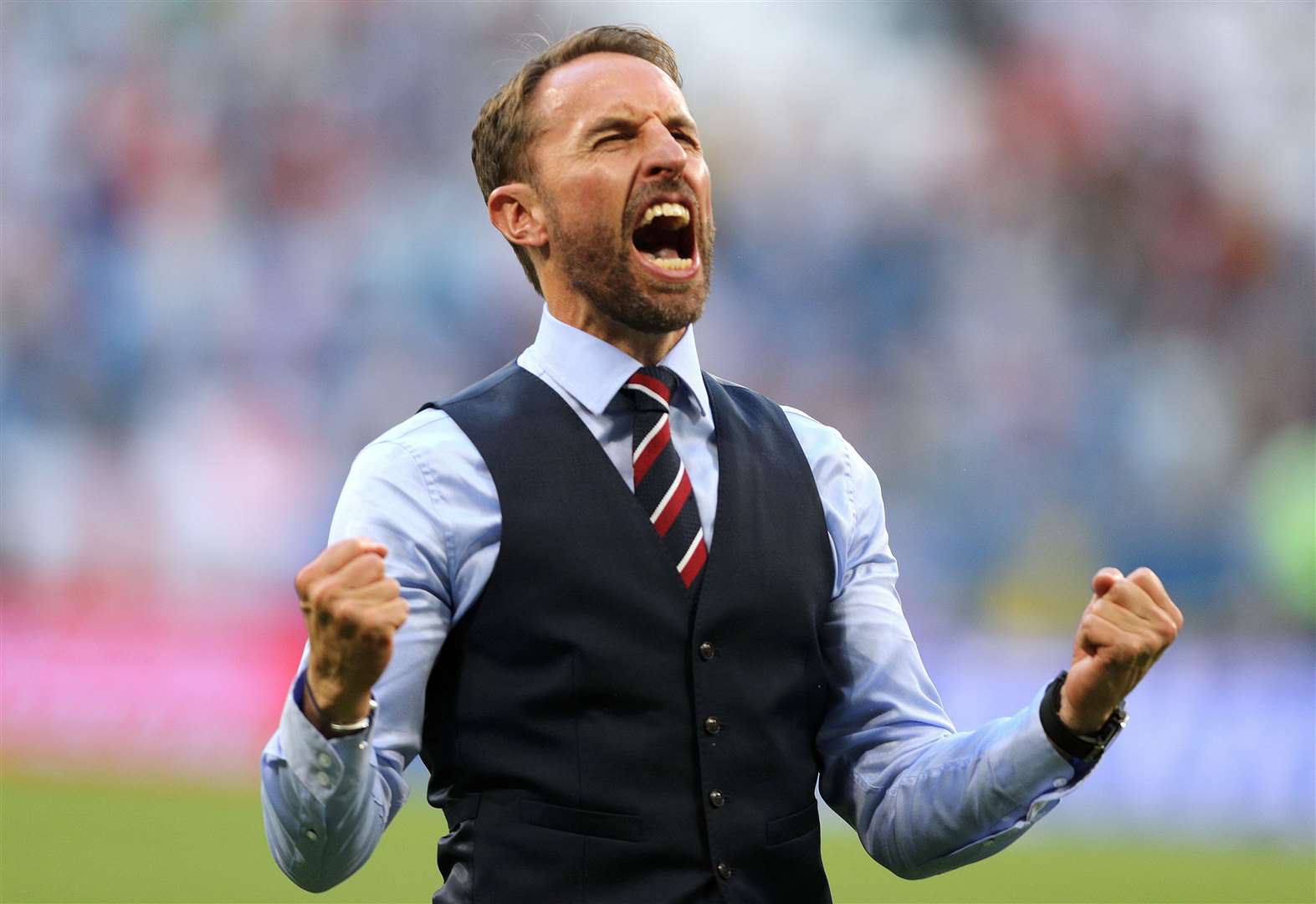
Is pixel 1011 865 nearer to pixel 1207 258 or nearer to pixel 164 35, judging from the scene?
pixel 1207 258

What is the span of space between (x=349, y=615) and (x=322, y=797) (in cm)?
29

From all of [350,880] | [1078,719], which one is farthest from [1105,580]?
[350,880]

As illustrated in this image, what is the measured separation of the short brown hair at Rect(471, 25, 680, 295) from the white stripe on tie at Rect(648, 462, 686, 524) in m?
0.46

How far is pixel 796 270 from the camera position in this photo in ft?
36.9

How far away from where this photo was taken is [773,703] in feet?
8.17

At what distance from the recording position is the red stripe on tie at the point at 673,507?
2.49m

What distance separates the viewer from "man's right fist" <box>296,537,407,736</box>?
2.05 m

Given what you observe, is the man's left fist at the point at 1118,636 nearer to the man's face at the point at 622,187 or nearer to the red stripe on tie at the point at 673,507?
the red stripe on tie at the point at 673,507

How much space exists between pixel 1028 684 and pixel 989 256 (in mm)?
3455

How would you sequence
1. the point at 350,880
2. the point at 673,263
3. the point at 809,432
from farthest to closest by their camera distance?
1. the point at 350,880
2. the point at 809,432
3. the point at 673,263

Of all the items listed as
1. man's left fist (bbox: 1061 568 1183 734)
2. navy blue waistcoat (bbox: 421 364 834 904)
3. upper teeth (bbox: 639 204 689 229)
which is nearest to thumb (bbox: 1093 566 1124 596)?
man's left fist (bbox: 1061 568 1183 734)

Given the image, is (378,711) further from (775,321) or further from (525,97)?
(775,321)

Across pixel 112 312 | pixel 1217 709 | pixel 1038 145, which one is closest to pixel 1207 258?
pixel 1038 145

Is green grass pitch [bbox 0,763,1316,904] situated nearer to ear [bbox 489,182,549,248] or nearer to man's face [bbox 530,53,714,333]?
ear [bbox 489,182,549,248]
